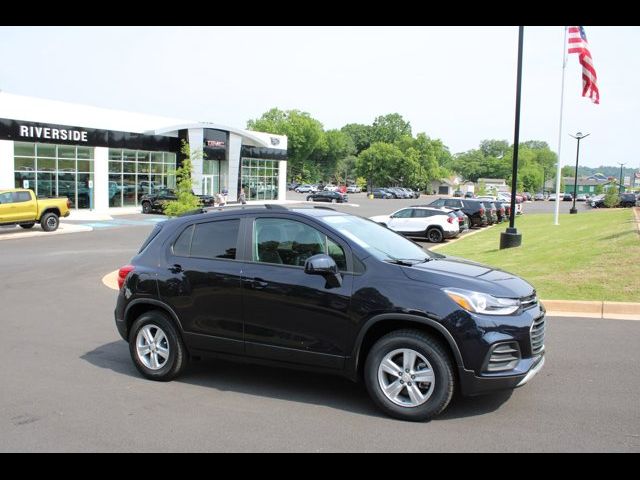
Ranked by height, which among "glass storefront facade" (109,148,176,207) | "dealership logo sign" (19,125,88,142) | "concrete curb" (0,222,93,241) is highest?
"dealership logo sign" (19,125,88,142)

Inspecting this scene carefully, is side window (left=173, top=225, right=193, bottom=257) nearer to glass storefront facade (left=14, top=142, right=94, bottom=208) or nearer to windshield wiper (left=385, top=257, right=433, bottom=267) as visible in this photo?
windshield wiper (left=385, top=257, right=433, bottom=267)

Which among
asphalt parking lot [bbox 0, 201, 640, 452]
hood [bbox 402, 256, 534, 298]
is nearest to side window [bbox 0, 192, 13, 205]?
asphalt parking lot [bbox 0, 201, 640, 452]

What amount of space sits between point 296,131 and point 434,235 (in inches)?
3858

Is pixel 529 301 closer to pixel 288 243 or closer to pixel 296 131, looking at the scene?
pixel 288 243

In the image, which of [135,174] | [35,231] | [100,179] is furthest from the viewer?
[135,174]

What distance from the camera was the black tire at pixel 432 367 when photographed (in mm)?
4746

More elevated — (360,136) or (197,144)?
(360,136)

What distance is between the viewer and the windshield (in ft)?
17.5

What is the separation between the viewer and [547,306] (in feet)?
30.1

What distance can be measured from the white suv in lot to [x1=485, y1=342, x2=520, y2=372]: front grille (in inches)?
759

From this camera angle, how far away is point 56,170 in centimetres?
3634

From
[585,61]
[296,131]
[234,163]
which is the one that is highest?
[296,131]

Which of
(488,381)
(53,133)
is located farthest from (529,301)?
(53,133)
